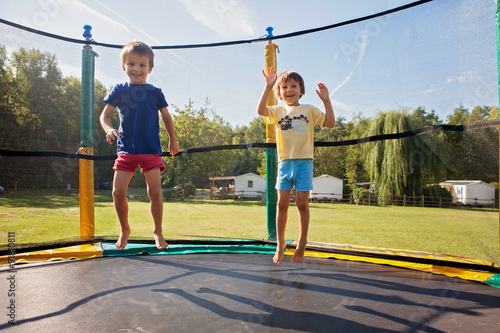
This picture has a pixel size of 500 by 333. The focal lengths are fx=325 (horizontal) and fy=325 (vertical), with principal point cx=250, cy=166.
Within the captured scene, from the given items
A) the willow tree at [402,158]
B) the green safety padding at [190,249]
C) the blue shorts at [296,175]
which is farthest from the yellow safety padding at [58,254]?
the willow tree at [402,158]

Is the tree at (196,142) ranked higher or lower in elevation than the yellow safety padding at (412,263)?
higher

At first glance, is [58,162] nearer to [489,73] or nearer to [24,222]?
[24,222]

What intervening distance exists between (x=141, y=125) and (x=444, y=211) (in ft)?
8.73

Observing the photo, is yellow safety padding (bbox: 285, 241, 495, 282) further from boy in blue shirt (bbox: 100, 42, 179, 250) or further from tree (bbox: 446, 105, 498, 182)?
boy in blue shirt (bbox: 100, 42, 179, 250)

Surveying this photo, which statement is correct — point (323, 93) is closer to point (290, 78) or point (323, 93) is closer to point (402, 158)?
point (290, 78)

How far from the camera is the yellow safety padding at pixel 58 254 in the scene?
266cm

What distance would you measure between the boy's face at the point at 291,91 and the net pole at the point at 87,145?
2.18 meters

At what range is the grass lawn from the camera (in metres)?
2.72

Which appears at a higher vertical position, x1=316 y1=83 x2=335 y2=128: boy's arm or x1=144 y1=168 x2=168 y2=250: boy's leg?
x1=316 y1=83 x2=335 y2=128: boy's arm

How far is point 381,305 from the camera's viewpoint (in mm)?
1732

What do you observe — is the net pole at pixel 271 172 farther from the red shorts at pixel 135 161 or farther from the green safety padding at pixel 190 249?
the red shorts at pixel 135 161

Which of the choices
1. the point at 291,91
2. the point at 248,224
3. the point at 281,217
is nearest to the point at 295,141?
the point at 291,91

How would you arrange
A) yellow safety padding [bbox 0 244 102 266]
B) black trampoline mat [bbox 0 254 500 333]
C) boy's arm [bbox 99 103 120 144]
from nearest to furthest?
1. black trampoline mat [bbox 0 254 500 333]
2. boy's arm [bbox 99 103 120 144]
3. yellow safety padding [bbox 0 244 102 266]

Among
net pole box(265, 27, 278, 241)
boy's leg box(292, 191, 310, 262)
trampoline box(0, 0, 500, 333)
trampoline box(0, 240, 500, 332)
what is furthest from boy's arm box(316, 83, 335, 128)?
net pole box(265, 27, 278, 241)
